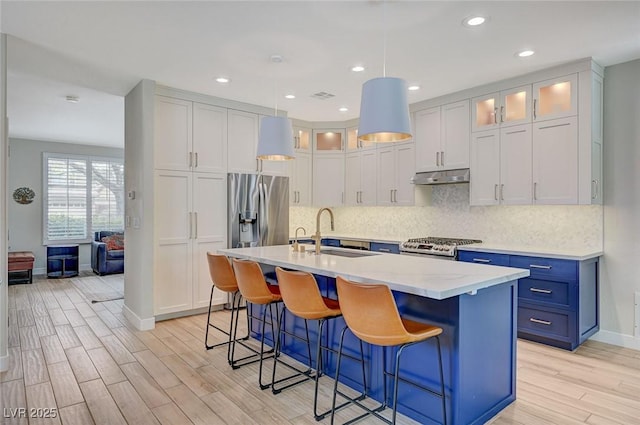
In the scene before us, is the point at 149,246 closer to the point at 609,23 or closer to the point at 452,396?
the point at 452,396

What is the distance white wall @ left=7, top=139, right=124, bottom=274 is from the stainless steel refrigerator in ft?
17.6

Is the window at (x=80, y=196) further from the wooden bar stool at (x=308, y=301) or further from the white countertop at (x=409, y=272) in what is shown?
the wooden bar stool at (x=308, y=301)

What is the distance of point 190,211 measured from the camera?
15.1ft

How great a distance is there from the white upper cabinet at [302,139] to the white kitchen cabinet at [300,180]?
0.08m

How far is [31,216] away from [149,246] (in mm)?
5301

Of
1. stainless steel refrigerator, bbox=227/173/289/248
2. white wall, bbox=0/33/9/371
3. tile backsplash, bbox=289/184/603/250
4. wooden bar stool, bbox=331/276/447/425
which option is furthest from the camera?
stainless steel refrigerator, bbox=227/173/289/248

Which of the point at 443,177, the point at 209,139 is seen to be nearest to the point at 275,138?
the point at 209,139

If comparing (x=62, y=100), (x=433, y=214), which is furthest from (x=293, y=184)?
(x=62, y=100)

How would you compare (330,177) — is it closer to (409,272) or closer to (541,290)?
(541,290)

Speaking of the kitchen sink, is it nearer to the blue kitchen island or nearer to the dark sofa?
the blue kitchen island

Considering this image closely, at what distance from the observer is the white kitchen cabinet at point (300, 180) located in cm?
586

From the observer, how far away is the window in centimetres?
784

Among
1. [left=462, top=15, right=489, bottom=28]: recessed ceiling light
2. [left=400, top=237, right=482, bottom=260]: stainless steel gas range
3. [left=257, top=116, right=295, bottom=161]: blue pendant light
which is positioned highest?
[left=462, top=15, right=489, bottom=28]: recessed ceiling light

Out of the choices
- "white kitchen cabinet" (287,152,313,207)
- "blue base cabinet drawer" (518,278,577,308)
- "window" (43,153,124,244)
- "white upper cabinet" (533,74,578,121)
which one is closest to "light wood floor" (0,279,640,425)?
"blue base cabinet drawer" (518,278,577,308)
